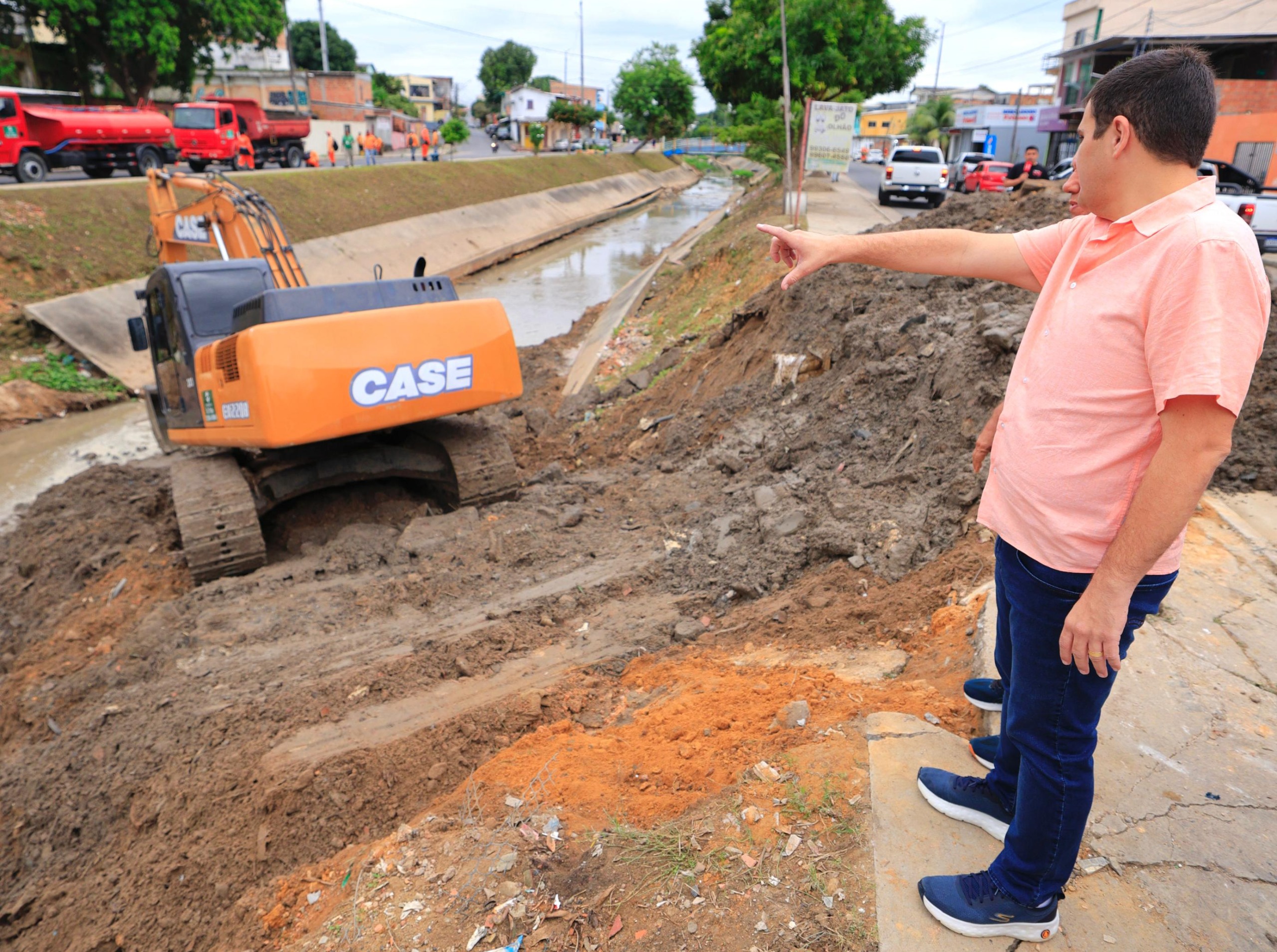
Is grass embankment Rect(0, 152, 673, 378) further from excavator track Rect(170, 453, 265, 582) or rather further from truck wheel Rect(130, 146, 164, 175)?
excavator track Rect(170, 453, 265, 582)

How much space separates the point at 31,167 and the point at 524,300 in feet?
38.1

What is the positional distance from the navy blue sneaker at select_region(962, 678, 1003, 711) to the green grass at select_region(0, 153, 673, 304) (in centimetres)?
1525

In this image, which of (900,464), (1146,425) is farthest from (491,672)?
(1146,425)

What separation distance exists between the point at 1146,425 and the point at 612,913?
1853mm

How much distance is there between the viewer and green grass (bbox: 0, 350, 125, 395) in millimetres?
11523

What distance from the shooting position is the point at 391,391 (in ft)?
18.9

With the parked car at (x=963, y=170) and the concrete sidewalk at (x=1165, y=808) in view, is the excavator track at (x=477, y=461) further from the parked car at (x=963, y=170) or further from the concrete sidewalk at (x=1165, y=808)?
the parked car at (x=963, y=170)

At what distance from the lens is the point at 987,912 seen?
2.03m

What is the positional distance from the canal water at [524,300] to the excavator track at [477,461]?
467 cm

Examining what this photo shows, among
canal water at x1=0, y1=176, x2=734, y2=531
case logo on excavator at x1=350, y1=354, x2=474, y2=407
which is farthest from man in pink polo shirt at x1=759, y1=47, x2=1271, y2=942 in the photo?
canal water at x1=0, y1=176, x2=734, y2=531

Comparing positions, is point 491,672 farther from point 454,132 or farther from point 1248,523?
point 454,132

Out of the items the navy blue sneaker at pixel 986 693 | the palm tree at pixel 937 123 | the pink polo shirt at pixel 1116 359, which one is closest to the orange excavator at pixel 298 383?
the navy blue sneaker at pixel 986 693

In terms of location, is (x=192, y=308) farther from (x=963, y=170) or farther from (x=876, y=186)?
(x=876, y=186)

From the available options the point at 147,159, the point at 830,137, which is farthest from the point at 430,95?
the point at 830,137
